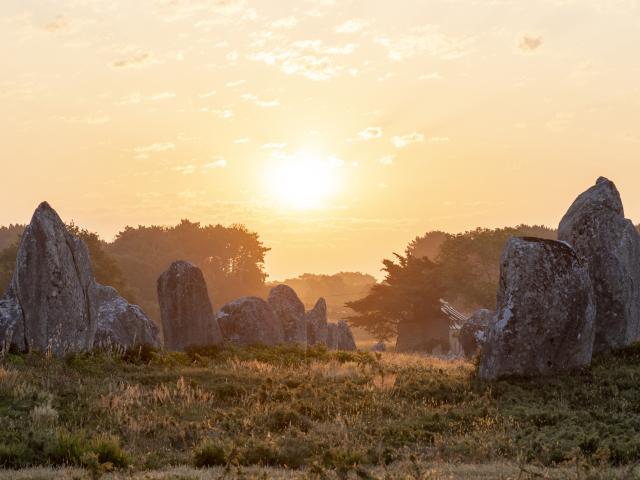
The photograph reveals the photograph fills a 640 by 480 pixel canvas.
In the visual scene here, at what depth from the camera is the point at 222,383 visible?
22328mm

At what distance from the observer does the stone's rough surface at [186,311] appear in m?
32.9

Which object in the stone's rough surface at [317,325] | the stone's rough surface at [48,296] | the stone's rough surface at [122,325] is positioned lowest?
the stone's rough surface at [317,325]

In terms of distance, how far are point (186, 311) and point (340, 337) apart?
18.2m

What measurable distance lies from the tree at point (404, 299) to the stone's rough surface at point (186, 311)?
880 inches

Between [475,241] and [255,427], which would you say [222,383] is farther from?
[475,241]

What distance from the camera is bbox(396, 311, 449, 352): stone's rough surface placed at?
5266 centimetres

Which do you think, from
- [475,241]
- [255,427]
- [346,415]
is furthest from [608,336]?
[475,241]

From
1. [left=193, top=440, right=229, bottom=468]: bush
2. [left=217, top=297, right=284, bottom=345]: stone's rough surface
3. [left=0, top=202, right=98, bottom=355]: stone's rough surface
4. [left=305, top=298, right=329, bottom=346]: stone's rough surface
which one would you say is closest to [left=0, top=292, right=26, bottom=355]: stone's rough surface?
[left=0, top=202, right=98, bottom=355]: stone's rough surface

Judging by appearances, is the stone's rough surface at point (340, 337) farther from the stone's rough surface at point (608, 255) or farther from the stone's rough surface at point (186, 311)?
the stone's rough surface at point (608, 255)

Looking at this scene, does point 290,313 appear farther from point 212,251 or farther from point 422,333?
point 212,251

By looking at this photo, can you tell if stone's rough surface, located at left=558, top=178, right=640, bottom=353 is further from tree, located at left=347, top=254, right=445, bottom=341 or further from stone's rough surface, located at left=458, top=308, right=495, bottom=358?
tree, located at left=347, top=254, right=445, bottom=341

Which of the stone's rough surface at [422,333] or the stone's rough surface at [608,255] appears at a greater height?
the stone's rough surface at [608,255]

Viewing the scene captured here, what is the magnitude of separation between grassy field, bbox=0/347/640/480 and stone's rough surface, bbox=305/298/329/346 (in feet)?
65.2

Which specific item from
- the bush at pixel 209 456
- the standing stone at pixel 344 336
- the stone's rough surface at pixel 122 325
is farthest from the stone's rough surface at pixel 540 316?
the standing stone at pixel 344 336
